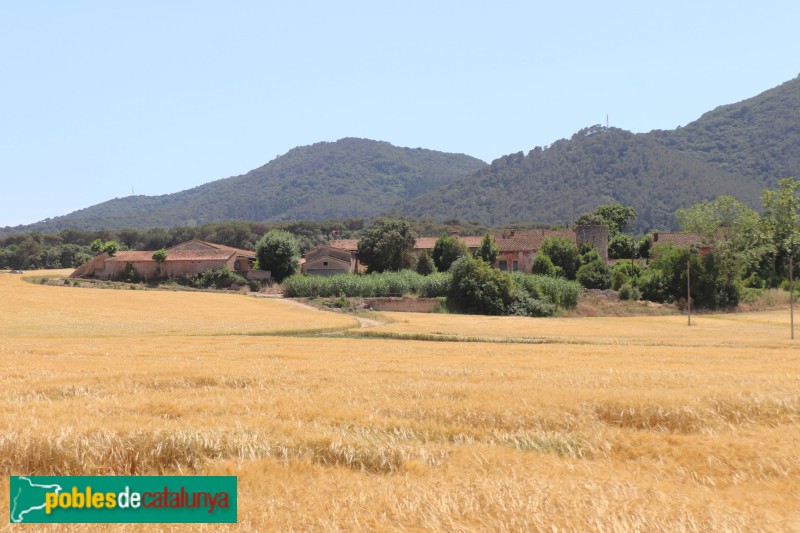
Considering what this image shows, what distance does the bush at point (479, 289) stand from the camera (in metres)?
72.0

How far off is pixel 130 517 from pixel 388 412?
5.00 metres

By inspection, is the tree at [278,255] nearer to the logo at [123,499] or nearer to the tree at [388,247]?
the tree at [388,247]

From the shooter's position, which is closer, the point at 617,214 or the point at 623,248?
the point at 623,248

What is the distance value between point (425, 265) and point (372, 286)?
45.5 feet

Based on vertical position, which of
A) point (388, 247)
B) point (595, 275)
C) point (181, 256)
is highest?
point (388, 247)

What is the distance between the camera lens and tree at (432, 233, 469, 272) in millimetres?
93375

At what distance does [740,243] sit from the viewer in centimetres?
8200

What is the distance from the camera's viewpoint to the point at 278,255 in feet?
293

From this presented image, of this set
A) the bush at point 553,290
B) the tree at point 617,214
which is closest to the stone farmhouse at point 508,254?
the bush at point 553,290

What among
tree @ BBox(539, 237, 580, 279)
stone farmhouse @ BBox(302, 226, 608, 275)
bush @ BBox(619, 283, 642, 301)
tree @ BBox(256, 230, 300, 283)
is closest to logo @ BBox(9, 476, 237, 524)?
bush @ BBox(619, 283, 642, 301)

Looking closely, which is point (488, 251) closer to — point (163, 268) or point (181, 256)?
point (181, 256)

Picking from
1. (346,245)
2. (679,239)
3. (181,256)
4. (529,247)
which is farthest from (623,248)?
(181,256)

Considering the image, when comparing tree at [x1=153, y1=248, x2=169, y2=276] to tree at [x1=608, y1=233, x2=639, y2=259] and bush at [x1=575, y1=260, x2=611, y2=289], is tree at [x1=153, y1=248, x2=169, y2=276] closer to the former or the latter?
bush at [x1=575, y1=260, x2=611, y2=289]

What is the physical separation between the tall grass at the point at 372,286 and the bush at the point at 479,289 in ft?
9.60
